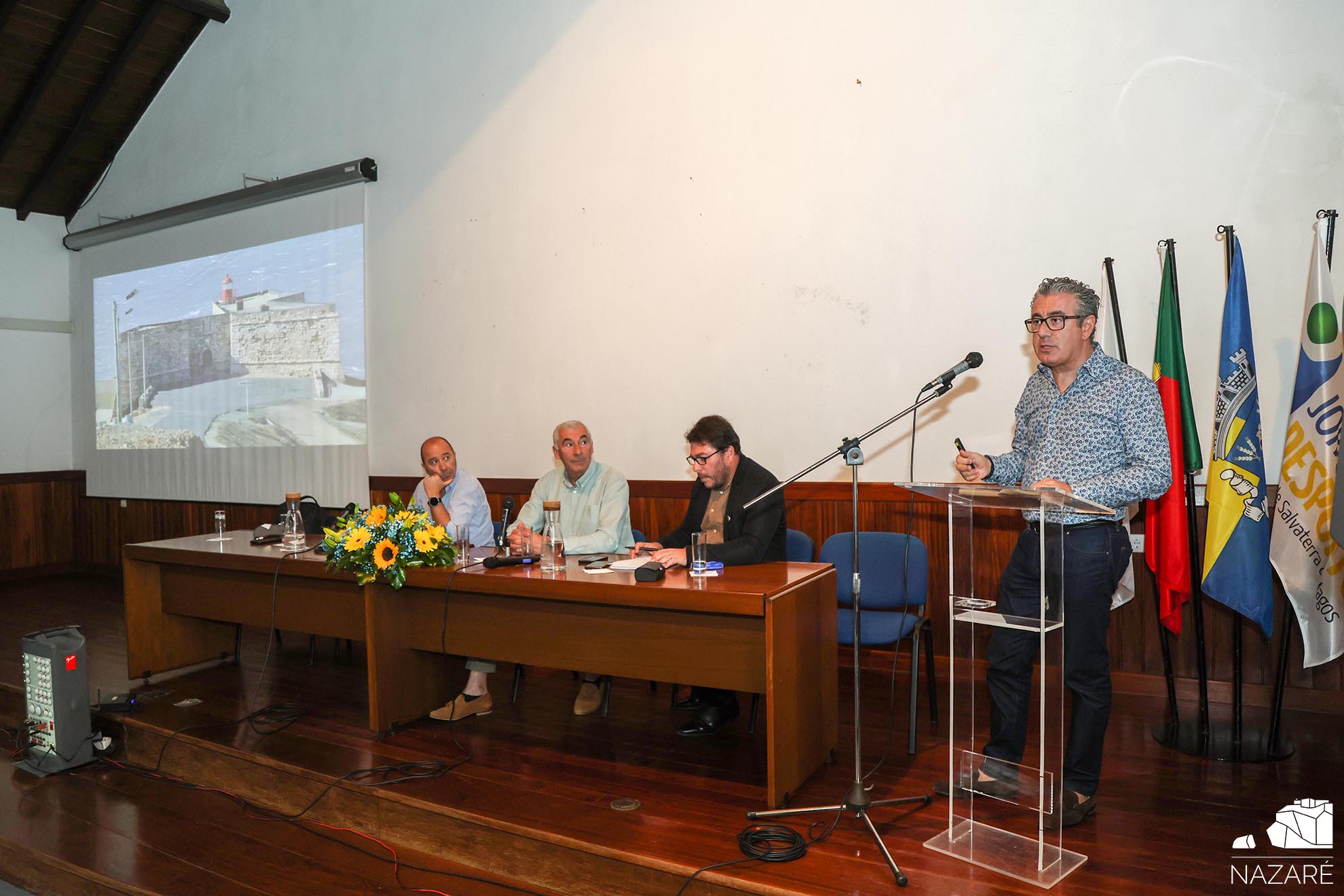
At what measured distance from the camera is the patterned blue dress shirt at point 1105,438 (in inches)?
101

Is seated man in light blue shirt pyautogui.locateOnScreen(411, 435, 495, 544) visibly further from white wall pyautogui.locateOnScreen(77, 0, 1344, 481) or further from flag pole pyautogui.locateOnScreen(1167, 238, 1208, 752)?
flag pole pyautogui.locateOnScreen(1167, 238, 1208, 752)

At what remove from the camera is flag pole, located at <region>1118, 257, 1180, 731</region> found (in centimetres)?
346

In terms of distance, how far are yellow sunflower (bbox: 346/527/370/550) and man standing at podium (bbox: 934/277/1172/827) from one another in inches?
90.2

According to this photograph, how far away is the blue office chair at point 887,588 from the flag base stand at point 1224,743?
0.85m

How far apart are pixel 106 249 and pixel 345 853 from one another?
282 inches

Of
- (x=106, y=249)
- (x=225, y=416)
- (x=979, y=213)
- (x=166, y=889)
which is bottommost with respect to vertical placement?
(x=166, y=889)

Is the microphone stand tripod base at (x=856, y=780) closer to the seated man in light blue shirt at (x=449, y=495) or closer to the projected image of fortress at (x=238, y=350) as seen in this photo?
the seated man in light blue shirt at (x=449, y=495)

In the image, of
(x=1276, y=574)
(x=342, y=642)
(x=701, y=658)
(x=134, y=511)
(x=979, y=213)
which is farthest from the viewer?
(x=134, y=511)

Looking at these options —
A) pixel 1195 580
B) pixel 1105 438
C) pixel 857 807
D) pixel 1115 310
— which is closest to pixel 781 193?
pixel 1115 310

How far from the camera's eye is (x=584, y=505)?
4211 mm

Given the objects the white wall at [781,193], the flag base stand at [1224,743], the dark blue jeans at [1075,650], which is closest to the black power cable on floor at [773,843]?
the dark blue jeans at [1075,650]

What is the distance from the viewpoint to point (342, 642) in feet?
17.8

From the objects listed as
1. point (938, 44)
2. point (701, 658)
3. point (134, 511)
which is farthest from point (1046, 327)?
point (134, 511)

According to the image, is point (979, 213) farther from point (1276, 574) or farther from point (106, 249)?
point (106, 249)
